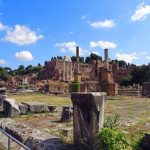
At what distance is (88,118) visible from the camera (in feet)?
20.6

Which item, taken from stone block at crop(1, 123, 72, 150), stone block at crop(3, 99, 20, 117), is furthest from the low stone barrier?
stone block at crop(3, 99, 20, 117)

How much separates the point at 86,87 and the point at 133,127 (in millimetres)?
23809

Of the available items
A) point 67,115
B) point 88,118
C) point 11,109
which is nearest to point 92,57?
point 11,109

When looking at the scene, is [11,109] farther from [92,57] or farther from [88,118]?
[92,57]

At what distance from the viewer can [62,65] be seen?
308ft

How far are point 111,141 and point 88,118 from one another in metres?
0.83

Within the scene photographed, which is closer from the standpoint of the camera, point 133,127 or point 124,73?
point 133,127

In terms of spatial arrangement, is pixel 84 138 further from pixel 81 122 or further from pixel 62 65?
pixel 62 65

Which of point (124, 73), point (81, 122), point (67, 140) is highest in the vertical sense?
point (124, 73)

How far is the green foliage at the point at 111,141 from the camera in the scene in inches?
219

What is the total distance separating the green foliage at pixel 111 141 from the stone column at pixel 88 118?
28 centimetres

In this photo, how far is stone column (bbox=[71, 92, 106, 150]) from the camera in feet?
20.0

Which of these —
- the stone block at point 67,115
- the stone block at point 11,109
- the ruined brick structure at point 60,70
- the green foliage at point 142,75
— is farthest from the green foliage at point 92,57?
the stone block at point 67,115

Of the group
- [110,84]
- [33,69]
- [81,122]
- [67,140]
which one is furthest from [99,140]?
[33,69]
